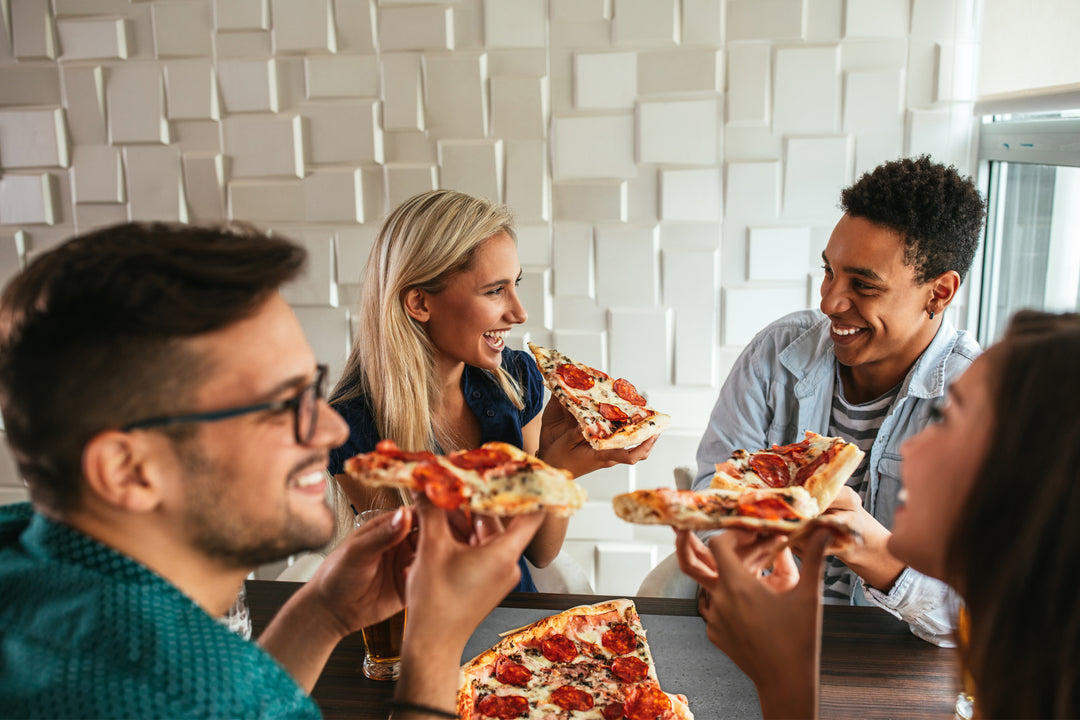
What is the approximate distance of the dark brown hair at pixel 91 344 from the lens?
3.96 feet

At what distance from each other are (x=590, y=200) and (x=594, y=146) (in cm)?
26

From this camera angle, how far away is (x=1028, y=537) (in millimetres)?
1097

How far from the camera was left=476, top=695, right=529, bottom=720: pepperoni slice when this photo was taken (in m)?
1.66

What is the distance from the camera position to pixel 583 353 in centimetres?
397

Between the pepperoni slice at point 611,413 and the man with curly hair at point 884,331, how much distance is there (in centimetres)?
38

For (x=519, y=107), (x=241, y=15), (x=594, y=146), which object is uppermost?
(x=241, y=15)

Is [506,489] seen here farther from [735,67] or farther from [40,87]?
[40,87]

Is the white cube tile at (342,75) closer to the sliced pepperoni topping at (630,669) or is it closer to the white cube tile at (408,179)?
the white cube tile at (408,179)

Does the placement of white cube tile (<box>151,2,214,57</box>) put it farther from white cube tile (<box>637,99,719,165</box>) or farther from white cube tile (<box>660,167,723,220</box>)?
white cube tile (<box>660,167,723,220</box>)

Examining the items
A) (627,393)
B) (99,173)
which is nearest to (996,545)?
(627,393)

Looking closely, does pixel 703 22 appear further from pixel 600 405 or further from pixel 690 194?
pixel 600 405

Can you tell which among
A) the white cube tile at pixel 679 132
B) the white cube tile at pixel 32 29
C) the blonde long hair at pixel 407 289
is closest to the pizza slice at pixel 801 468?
the blonde long hair at pixel 407 289

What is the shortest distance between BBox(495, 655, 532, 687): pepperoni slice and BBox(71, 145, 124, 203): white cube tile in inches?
140

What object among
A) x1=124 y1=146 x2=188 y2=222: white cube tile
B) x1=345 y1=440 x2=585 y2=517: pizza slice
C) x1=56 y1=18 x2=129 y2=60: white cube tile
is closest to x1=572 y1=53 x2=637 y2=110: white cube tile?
x1=124 y1=146 x2=188 y2=222: white cube tile
